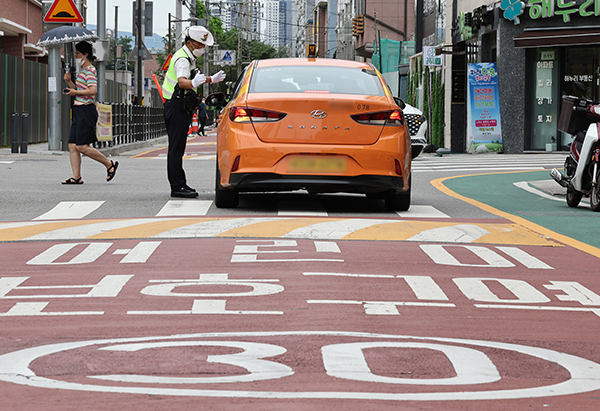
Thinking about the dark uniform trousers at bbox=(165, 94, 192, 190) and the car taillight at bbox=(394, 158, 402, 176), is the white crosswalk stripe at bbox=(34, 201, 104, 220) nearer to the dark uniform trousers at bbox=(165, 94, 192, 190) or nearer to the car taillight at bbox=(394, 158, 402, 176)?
the dark uniform trousers at bbox=(165, 94, 192, 190)

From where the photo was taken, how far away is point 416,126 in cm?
2162

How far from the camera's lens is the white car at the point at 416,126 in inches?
842

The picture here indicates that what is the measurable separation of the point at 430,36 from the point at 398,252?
97.1 feet

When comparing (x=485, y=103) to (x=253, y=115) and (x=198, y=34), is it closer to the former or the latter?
(x=198, y=34)

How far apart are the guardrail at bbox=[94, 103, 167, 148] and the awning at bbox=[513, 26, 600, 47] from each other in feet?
35.4

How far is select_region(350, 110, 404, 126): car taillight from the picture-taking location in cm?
945

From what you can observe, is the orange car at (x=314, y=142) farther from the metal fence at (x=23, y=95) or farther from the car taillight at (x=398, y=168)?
the metal fence at (x=23, y=95)

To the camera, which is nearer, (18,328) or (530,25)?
(18,328)

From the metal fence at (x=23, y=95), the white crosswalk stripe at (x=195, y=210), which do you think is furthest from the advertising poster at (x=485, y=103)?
the white crosswalk stripe at (x=195, y=210)

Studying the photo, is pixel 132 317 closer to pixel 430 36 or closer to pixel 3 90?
pixel 3 90

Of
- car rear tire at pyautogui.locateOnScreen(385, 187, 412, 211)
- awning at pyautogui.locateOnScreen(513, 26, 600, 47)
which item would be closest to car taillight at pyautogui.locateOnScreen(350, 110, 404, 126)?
car rear tire at pyautogui.locateOnScreen(385, 187, 412, 211)

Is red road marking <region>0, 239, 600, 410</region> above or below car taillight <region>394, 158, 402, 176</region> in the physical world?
below

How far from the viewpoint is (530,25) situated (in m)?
25.4

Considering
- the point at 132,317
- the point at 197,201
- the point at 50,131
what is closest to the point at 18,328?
the point at 132,317
